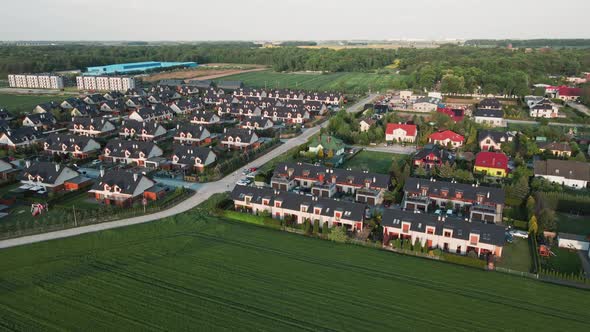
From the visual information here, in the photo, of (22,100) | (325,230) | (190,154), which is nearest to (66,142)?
(190,154)

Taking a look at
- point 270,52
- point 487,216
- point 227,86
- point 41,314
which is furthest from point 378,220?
point 270,52

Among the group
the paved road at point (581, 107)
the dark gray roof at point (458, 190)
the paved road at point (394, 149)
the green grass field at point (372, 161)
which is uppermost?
the paved road at point (581, 107)

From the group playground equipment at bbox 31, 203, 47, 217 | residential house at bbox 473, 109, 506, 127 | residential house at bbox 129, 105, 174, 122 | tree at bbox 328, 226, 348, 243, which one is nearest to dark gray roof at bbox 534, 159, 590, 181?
tree at bbox 328, 226, 348, 243

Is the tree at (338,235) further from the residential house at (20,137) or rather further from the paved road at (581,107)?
the paved road at (581,107)

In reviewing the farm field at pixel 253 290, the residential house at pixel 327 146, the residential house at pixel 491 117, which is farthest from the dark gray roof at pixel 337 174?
the residential house at pixel 491 117

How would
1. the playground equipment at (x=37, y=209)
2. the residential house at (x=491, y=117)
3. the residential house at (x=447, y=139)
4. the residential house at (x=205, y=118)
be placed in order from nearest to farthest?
the playground equipment at (x=37, y=209)
the residential house at (x=447, y=139)
the residential house at (x=205, y=118)
the residential house at (x=491, y=117)

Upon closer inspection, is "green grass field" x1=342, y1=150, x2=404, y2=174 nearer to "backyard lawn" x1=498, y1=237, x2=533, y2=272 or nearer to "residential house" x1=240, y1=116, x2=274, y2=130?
"residential house" x1=240, y1=116, x2=274, y2=130

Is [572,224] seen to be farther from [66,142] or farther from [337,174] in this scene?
[66,142]
